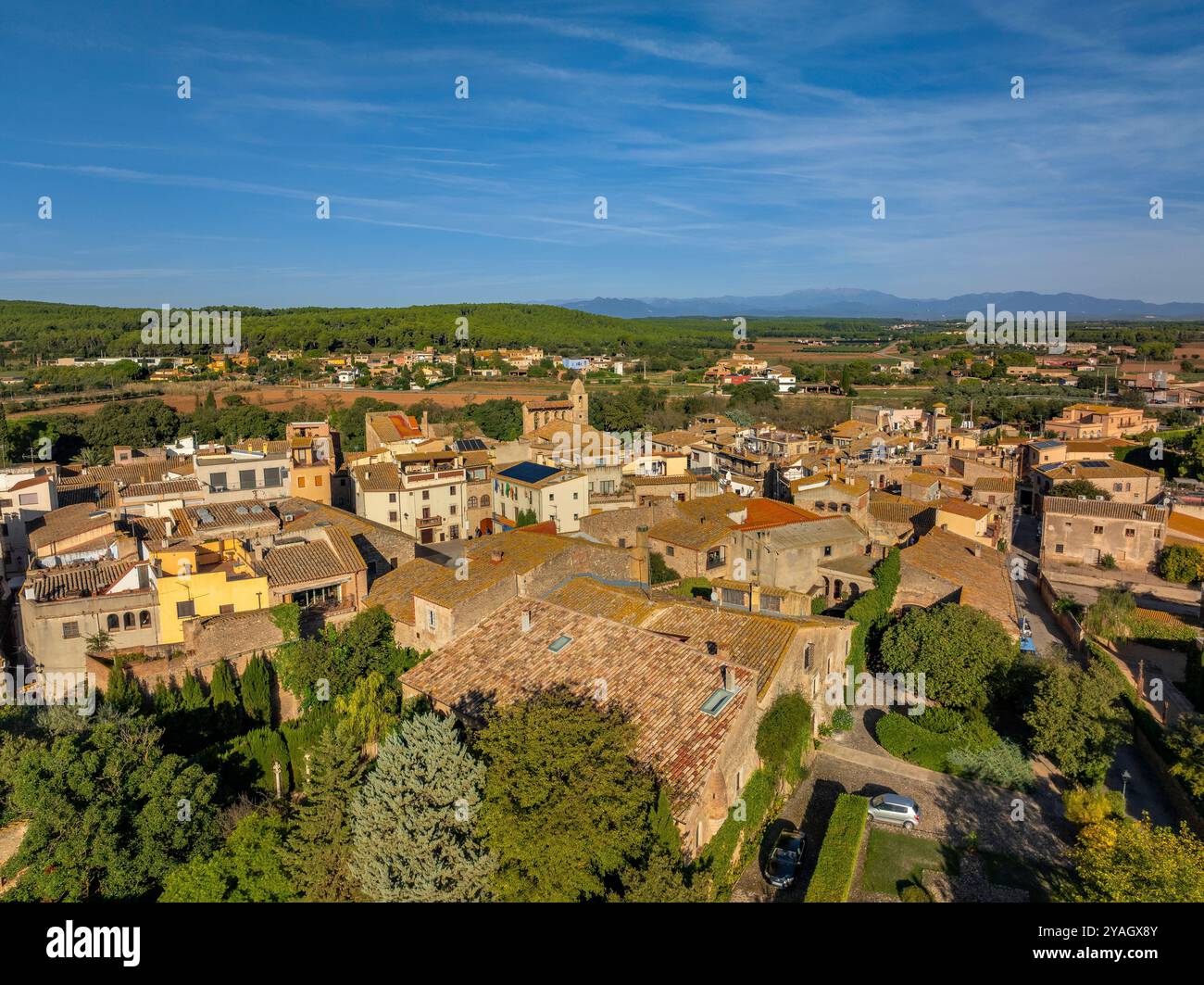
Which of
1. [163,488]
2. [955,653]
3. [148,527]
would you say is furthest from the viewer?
[163,488]

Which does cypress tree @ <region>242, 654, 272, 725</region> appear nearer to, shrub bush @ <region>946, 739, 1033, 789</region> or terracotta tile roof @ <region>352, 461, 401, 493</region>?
shrub bush @ <region>946, 739, 1033, 789</region>

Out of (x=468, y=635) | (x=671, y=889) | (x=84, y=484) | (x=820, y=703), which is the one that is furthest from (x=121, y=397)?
(x=671, y=889)

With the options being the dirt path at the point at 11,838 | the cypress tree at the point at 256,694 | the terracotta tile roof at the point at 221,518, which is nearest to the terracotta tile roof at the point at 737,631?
the cypress tree at the point at 256,694

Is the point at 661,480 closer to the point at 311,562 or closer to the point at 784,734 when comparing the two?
the point at 311,562

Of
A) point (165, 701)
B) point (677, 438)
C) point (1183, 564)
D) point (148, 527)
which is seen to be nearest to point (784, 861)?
point (165, 701)

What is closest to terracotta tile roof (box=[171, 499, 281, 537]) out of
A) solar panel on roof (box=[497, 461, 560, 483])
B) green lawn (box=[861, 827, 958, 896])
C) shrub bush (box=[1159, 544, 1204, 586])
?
solar panel on roof (box=[497, 461, 560, 483])
